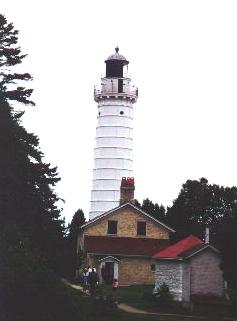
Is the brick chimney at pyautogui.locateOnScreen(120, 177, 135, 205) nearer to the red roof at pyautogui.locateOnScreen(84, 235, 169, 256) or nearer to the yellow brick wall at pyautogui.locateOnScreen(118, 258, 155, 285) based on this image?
the red roof at pyautogui.locateOnScreen(84, 235, 169, 256)

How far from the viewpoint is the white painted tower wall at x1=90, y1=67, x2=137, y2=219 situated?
55.6 meters

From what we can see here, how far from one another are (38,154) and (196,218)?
40451 mm

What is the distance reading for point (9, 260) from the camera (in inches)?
599

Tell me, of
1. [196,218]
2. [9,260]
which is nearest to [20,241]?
[9,260]

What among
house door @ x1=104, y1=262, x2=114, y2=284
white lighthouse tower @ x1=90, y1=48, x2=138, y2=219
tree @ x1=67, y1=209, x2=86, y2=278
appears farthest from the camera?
white lighthouse tower @ x1=90, y1=48, x2=138, y2=219

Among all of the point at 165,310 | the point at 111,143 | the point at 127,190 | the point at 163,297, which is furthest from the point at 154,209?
the point at 165,310

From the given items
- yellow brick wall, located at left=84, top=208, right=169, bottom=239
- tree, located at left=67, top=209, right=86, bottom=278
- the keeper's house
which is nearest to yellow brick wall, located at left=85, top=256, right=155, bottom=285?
the keeper's house

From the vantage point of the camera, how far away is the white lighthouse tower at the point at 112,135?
182 feet

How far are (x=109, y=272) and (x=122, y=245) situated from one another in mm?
2372

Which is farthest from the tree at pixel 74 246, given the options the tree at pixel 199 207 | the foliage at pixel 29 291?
the foliage at pixel 29 291

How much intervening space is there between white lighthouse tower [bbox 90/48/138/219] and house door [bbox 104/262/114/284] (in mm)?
A: 10085

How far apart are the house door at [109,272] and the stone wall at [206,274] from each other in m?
11.2

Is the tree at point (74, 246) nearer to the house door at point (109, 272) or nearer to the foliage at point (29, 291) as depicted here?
the house door at point (109, 272)

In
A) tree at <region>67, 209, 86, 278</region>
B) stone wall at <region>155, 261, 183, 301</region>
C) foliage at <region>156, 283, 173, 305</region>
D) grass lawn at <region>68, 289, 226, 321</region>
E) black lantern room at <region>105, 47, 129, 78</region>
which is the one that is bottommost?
grass lawn at <region>68, 289, 226, 321</region>
